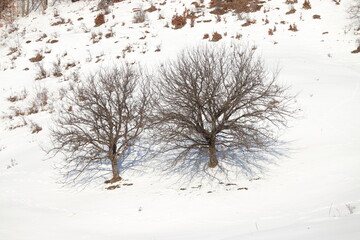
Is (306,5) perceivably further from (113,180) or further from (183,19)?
(113,180)

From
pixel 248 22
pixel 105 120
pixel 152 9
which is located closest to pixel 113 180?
pixel 105 120

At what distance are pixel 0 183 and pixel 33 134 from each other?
4630 mm

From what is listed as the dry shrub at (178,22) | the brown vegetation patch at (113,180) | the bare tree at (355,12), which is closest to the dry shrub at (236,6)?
the dry shrub at (178,22)

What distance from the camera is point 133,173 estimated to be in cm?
1124

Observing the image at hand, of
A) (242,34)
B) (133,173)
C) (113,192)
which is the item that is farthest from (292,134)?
(242,34)

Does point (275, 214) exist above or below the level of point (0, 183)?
above

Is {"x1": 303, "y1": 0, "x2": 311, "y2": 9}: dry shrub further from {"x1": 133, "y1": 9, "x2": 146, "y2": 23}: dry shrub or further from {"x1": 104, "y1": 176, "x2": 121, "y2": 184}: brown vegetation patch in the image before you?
{"x1": 104, "y1": 176, "x2": 121, "y2": 184}: brown vegetation patch

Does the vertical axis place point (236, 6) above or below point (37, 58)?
above

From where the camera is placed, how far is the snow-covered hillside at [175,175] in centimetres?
676

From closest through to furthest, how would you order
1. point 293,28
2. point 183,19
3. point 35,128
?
point 35,128 → point 293,28 → point 183,19

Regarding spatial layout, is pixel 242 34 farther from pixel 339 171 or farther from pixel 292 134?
pixel 339 171

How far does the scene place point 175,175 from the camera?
34.5 ft

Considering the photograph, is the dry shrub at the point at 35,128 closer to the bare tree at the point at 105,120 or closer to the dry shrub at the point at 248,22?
the bare tree at the point at 105,120

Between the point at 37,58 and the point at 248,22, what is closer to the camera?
the point at 248,22
